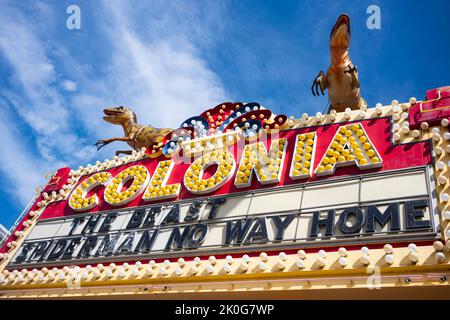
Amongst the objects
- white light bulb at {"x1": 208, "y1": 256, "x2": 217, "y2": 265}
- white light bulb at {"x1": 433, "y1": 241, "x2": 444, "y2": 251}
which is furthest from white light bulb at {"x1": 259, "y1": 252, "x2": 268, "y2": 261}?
white light bulb at {"x1": 433, "y1": 241, "x2": 444, "y2": 251}

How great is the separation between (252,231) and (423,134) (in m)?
3.50

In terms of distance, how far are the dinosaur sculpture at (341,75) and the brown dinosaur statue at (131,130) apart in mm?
5695

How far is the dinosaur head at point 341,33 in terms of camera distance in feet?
32.8

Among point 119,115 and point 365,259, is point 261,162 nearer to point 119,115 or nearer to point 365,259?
point 365,259

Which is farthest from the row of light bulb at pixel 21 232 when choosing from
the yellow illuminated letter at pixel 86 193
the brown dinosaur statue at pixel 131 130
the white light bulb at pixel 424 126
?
the white light bulb at pixel 424 126

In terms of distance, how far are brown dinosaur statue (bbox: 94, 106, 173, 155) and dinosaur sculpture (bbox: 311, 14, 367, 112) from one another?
569 cm

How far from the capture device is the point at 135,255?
→ 858 centimetres

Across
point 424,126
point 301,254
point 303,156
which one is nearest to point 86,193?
point 303,156

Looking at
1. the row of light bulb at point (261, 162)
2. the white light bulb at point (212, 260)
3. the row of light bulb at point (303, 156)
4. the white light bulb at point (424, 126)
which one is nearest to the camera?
the white light bulb at point (212, 260)

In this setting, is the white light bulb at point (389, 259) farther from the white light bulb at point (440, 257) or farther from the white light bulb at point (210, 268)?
the white light bulb at point (210, 268)

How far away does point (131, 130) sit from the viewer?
14.9 metres

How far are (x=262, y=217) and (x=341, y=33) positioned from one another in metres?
5.19

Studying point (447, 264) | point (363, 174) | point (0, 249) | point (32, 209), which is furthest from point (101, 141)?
point (447, 264)
